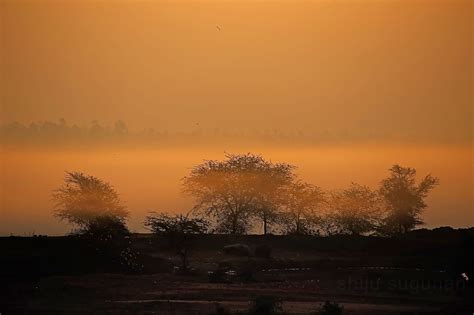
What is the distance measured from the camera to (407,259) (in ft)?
166

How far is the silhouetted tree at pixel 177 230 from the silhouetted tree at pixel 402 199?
16.4 m

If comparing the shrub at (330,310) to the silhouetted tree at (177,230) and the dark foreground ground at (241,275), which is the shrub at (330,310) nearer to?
the dark foreground ground at (241,275)

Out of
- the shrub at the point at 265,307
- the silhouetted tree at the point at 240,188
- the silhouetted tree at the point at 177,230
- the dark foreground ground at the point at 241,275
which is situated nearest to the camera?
the shrub at the point at 265,307

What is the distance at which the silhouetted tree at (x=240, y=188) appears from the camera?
6431cm

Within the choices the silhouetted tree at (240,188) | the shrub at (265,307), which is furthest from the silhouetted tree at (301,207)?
the shrub at (265,307)

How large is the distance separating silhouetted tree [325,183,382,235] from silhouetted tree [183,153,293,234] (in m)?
3.09

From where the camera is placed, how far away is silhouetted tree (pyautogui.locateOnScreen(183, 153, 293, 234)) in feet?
211

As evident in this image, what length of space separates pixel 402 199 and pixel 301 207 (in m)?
5.48

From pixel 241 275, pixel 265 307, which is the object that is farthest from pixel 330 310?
pixel 241 275

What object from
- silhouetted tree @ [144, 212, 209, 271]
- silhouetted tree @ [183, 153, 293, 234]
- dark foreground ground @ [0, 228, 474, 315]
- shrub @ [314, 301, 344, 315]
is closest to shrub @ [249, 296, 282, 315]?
dark foreground ground @ [0, 228, 474, 315]

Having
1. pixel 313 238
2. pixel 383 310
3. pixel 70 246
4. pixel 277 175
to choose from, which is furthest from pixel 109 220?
pixel 383 310

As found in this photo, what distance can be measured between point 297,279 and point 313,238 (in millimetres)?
12940

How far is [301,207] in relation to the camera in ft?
213

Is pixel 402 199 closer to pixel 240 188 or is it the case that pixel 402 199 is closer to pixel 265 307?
pixel 240 188
